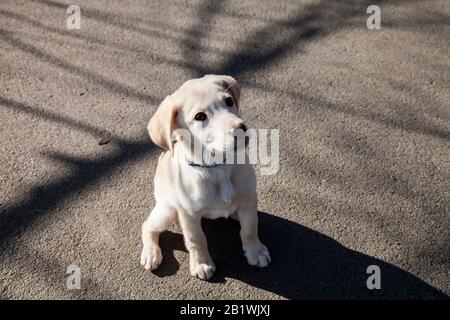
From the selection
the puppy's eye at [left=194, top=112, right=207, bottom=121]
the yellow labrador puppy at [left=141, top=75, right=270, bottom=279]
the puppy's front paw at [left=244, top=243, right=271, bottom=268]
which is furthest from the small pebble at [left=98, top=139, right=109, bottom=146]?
the puppy's eye at [left=194, top=112, right=207, bottom=121]

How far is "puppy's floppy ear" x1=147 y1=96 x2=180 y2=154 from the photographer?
2.54 metres

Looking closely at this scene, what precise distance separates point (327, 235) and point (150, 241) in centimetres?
115

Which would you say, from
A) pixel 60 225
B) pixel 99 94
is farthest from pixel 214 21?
pixel 60 225

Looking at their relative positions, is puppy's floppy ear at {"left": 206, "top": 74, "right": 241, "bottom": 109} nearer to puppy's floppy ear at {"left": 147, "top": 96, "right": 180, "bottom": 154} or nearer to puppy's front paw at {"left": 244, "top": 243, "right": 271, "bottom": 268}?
puppy's floppy ear at {"left": 147, "top": 96, "right": 180, "bottom": 154}

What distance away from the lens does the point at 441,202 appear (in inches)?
133

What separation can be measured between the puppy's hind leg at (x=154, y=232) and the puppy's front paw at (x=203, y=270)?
25 centimetres

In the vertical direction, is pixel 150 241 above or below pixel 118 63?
below

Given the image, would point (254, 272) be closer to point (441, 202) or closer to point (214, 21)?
point (441, 202)

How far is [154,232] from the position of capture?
3.20 metres

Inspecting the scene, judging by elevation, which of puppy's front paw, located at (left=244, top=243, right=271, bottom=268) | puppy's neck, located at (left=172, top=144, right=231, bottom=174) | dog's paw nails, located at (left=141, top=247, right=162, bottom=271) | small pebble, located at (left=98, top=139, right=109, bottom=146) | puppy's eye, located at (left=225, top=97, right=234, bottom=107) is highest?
puppy's eye, located at (left=225, top=97, right=234, bottom=107)

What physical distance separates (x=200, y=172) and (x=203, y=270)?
2.40ft

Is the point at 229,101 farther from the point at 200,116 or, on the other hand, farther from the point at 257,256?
the point at 257,256

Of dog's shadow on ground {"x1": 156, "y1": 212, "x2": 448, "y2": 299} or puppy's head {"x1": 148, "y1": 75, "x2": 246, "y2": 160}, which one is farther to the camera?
dog's shadow on ground {"x1": 156, "y1": 212, "x2": 448, "y2": 299}

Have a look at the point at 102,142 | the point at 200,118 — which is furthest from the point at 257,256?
the point at 102,142
